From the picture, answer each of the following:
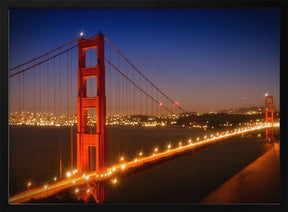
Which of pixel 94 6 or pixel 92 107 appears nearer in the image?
pixel 94 6

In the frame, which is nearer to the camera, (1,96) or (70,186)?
(1,96)

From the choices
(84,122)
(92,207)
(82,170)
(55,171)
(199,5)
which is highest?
(199,5)

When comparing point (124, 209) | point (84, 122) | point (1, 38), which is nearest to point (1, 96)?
point (1, 38)

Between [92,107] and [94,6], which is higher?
[94,6]

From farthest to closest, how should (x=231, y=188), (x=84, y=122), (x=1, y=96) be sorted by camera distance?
(x=231, y=188)
(x=84, y=122)
(x=1, y=96)

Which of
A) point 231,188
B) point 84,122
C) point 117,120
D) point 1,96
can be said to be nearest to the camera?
point 1,96

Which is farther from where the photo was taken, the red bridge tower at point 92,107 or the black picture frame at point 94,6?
the red bridge tower at point 92,107

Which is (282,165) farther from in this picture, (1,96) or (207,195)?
(207,195)

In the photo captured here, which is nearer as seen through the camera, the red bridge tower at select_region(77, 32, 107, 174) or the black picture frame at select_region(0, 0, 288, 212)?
the black picture frame at select_region(0, 0, 288, 212)
